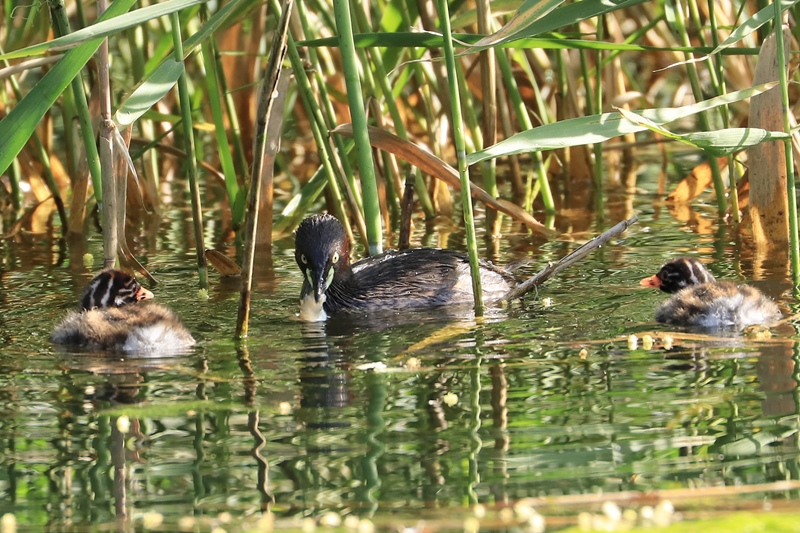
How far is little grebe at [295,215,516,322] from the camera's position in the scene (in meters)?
6.31

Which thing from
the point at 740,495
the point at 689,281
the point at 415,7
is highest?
the point at 415,7

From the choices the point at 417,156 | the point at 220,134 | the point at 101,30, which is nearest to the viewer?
the point at 101,30

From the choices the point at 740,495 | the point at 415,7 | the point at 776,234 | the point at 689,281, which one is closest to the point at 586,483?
the point at 740,495

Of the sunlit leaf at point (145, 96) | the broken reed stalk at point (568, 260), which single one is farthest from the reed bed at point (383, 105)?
the broken reed stalk at point (568, 260)

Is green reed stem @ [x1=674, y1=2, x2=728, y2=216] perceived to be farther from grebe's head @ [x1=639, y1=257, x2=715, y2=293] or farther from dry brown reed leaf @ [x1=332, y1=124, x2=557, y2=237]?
dry brown reed leaf @ [x1=332, y1=124, x2=557, y2=237]

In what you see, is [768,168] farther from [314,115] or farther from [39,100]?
[39,100]

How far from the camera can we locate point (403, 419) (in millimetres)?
4152

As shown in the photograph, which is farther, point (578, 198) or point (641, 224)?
point (578, 198)

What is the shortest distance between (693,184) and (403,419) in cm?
528

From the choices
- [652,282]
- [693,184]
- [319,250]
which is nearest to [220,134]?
[319,250]

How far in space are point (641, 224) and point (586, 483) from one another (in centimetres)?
505

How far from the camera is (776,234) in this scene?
682 cm

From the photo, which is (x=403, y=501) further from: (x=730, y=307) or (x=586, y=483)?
(x=730, y=307)

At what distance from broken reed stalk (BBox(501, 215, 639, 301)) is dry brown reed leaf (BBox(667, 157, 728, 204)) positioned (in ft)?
9.67
